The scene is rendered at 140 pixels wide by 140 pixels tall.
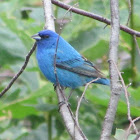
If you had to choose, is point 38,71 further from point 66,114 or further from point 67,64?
point 66,114

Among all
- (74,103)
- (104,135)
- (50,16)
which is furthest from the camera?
(74,103)

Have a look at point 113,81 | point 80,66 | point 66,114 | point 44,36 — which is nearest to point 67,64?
point 80,66

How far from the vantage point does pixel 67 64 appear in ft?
14.5

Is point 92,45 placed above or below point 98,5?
below

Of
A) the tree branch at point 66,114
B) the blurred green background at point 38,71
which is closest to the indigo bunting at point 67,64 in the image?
the blurred green background at point 38,71

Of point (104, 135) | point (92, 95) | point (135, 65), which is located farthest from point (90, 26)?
point (104, 135)

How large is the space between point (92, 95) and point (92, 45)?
2.79 ft

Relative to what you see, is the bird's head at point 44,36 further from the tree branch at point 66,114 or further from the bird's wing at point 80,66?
the tree branch at point 66,114

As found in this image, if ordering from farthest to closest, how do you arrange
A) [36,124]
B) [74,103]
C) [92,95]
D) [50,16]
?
[36,124]
[74,103]
[92,95]
[50,16]

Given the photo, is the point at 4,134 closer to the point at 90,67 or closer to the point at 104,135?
the point at 90,67

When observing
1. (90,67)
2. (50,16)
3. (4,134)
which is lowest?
(4,134)

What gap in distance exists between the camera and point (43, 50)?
4.43 m

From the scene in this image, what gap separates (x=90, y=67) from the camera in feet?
14.5

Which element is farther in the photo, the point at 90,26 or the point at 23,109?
the point at 90,26
